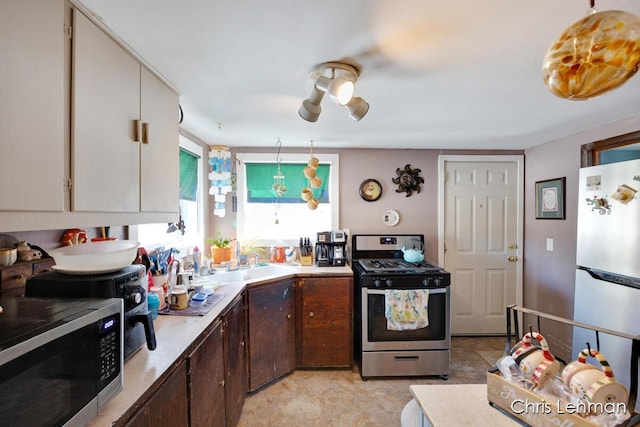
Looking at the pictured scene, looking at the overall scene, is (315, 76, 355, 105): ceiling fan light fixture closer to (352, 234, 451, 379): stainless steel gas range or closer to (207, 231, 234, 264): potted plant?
(352, 234, 451, 379): stainless steel gas range

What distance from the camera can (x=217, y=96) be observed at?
5.76 feet

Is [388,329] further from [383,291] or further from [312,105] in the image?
[312,105]

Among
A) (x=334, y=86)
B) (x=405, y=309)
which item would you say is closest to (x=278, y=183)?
(x=405, y=309)

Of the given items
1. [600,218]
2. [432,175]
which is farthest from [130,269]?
[432,175]

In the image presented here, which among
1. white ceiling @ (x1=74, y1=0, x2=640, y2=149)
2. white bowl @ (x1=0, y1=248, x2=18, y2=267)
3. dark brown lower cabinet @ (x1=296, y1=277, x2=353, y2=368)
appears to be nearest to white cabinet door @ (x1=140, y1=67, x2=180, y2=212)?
white ceiling @ (x1=74, y1=0, x2=640, y2=149)

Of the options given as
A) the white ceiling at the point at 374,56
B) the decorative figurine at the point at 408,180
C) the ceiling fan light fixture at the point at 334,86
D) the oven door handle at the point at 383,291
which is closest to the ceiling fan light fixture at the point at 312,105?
the ceiling fan light fixture at the point at 334,86

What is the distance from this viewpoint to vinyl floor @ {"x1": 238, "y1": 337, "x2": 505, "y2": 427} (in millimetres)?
2010

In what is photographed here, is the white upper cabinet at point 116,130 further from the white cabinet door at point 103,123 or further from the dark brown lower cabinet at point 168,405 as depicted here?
the dark brown lower cabinet at point 168,405

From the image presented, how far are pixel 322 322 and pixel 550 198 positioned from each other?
2549mm

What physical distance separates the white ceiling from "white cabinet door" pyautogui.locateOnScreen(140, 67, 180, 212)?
0.11 metres

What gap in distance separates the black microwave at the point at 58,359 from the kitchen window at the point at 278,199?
2262mm

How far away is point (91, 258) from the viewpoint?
104 centimetres

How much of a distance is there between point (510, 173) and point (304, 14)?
3.14m

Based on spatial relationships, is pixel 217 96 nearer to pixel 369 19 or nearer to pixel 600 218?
pixel 369 19
